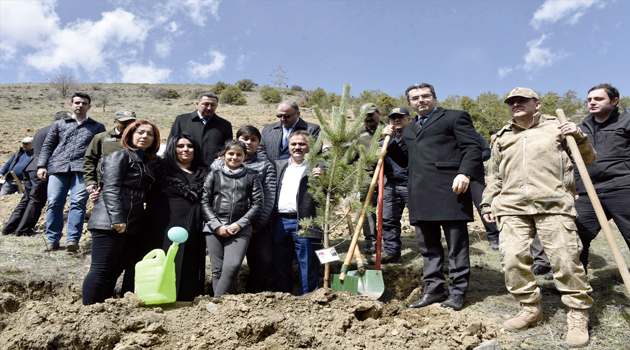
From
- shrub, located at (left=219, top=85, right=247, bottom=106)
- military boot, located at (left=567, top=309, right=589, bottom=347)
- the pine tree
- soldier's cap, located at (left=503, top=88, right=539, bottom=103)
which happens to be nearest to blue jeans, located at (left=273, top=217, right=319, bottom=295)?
the pine tree

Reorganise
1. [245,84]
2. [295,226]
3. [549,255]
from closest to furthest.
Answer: [549,255], [295,226], [245,84]

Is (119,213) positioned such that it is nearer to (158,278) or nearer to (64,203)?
(158,278)

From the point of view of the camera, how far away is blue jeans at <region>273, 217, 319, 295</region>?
12.9 feet

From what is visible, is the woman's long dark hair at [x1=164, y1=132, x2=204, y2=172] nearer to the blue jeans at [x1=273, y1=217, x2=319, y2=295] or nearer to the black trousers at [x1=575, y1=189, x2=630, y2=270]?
the blue jeans at [x1=273, y1=217, x2=319, y2=295]

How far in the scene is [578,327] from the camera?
8.93ft

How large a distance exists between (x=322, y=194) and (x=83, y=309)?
87.5 inches

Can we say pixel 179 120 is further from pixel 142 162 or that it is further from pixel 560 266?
pixel 560 266

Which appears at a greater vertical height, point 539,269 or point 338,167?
point 338,167

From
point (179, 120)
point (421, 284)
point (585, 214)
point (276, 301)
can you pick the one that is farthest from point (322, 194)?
point (585, 214)

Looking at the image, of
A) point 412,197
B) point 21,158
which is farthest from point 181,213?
point 21,158

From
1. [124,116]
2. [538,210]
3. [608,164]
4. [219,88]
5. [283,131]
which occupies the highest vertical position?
[219,88]

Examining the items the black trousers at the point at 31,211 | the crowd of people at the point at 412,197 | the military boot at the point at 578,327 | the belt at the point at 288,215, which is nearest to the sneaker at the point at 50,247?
the black trousers at the point at 31,211

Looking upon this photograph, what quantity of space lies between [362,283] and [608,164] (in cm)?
261

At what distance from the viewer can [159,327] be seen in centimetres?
262
